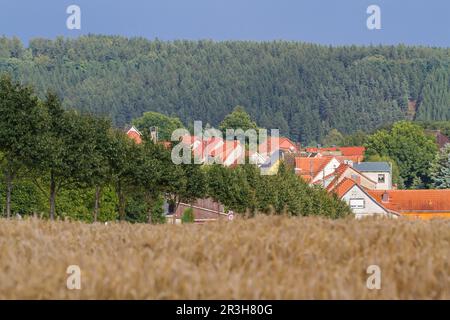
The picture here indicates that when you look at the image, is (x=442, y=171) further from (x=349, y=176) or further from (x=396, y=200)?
(x=396, y=200)

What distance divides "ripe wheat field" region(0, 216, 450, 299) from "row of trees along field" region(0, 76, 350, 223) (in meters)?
29.9

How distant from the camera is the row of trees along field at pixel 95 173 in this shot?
52344 mm

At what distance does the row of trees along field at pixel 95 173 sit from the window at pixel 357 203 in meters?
27.1

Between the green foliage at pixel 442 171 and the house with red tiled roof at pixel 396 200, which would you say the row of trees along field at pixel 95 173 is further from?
the green foliage at pixel 442 171

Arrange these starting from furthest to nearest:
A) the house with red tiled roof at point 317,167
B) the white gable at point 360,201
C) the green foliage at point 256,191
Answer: the house with red tiled roof at point 317,167
the white gable at point 360,201
the green foliage at point 256,191

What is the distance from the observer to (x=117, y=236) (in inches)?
612

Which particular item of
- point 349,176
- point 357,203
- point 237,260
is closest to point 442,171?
point 349,176

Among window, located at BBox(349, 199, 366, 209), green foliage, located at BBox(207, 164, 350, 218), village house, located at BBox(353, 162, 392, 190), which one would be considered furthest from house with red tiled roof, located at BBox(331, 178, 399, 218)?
village house, located at BBox(353, 162, 392, 190)

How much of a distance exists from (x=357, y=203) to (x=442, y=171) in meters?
62.2

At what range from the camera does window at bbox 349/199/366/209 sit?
121m

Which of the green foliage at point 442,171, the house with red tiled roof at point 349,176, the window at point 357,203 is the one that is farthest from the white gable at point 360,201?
the green foliage at point 442,171

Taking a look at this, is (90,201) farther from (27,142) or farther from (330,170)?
(330,170)

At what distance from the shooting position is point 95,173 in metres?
57.5
